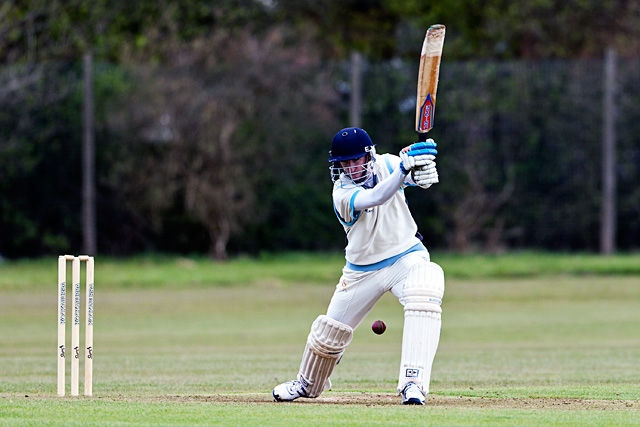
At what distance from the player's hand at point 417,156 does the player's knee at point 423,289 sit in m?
0.66

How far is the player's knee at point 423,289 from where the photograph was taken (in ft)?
21.3

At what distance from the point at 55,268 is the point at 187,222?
1964mm

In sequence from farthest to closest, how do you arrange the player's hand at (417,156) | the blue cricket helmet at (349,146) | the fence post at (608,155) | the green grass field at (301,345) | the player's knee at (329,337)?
the fence post at (608,155)
the player's knee at (329,337)
the blue cricket helmet at (349,146)
the player's hand at (417,156)
the green grass field at (301,345)

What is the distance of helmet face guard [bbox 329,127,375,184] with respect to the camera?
6.63 meters

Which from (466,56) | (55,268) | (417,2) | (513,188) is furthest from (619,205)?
(55,268)

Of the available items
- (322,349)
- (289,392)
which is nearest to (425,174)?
(322,349)

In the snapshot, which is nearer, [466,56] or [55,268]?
[55,268]

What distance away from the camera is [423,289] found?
6504 millimetres

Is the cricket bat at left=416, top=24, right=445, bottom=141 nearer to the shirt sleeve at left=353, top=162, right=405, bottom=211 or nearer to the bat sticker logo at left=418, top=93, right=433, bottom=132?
the bat sticker logo at left=418, top=93, right=433, bottom=132

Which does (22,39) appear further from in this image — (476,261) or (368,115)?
(476,261)

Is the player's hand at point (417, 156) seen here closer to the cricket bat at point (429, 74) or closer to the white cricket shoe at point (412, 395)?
the cricket bat at point (429, 74)

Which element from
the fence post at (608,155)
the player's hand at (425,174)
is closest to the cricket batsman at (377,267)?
the player's hand at (425,174)

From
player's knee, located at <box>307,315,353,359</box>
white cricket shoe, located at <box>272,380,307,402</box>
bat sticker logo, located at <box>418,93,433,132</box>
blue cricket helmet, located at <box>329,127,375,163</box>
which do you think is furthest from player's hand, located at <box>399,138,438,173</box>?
white cricket shoe, located at <box>272,380,307,402</box>

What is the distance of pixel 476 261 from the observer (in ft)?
58.5
